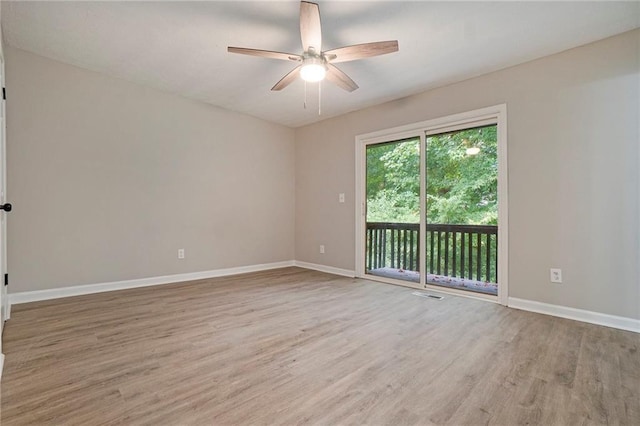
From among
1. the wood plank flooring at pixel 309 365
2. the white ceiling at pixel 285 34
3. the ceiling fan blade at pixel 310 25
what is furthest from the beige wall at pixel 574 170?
the ceiling fan blade at pixel 310 25

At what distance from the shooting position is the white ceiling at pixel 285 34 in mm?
2229

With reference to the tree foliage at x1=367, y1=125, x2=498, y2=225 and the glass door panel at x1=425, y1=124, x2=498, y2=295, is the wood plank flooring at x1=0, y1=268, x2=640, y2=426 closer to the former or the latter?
the glass door panel at x1=425, y1=124, x2=498, y2=295

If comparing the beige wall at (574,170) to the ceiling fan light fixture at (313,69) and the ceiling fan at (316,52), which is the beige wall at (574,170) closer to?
the ceiling fan at (316,52)

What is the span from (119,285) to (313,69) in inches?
125

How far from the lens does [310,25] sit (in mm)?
2076

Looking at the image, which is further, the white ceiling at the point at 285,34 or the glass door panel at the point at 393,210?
the glass door panel at the point at 393,210

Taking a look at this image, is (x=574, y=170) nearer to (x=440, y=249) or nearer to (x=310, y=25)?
(x=440, y=249)

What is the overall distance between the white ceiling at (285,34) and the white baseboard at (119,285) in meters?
2.34

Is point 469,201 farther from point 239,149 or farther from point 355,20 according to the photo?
point 239,149

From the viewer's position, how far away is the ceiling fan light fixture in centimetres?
239

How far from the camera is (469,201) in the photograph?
11.2 feet

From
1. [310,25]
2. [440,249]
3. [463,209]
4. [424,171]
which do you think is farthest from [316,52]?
[440,249]

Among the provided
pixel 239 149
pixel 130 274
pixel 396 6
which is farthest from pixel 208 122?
pixel 396 6

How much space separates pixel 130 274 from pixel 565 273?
14.8ft
